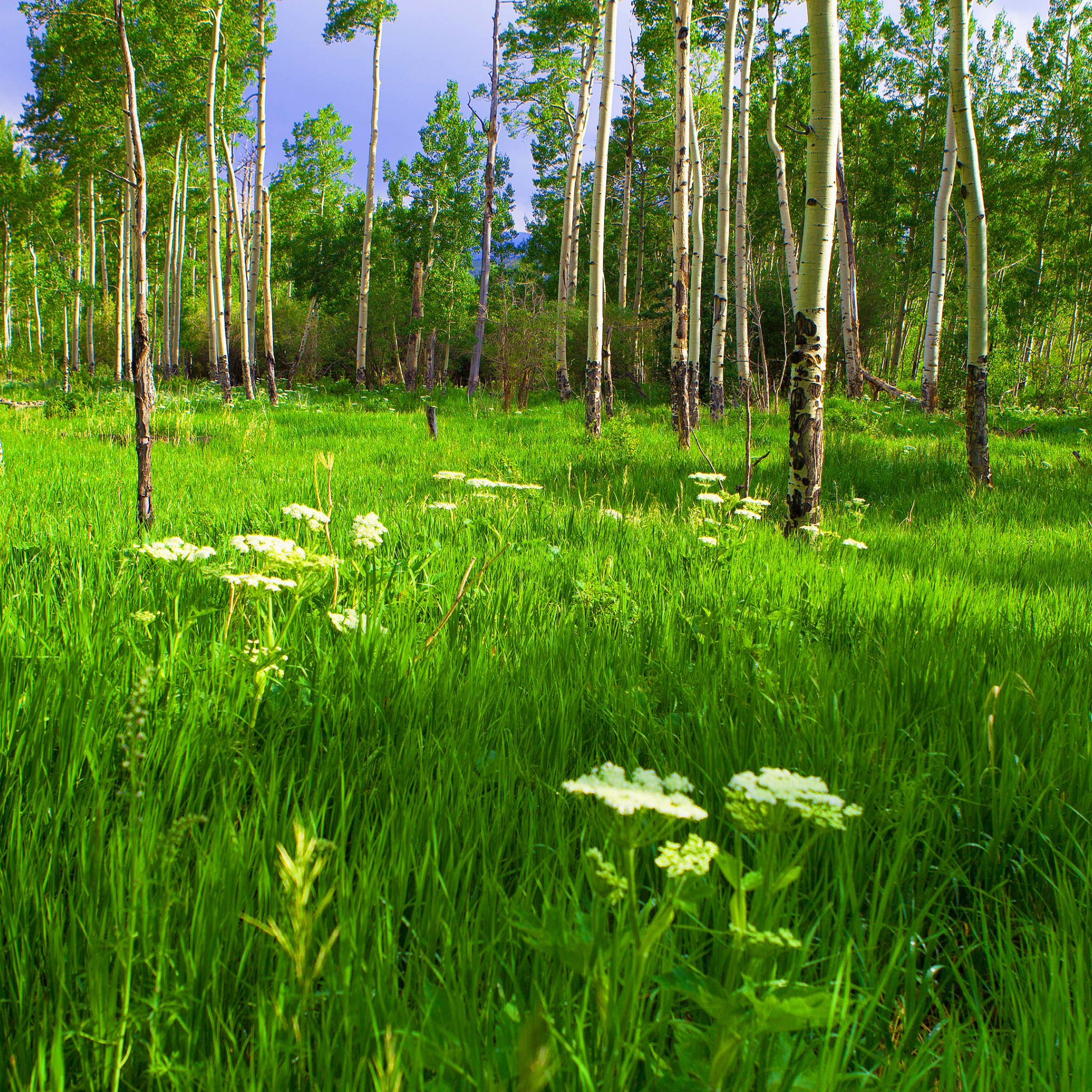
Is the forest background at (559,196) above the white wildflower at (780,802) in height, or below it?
above

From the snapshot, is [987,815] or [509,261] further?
[509,261]

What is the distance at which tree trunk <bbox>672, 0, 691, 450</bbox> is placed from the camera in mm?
9547

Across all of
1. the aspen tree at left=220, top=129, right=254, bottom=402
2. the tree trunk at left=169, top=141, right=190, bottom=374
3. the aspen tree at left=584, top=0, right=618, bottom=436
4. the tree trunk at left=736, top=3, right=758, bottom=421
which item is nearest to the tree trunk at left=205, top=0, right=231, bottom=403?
the aspen tree at left=220, top=129, right=254, bottom=402

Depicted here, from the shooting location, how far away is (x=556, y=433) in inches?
427

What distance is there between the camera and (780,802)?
0.77 m

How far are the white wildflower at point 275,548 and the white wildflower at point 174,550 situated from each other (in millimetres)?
313

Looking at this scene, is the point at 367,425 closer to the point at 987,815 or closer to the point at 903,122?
the point at 987,815

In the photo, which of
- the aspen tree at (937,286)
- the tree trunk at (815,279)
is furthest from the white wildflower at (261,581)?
the aspen tree at (937,286)

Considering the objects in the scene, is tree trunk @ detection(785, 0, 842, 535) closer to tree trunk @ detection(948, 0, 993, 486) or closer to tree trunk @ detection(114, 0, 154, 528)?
tree trunk @ detection(948, 0, 993, 486)

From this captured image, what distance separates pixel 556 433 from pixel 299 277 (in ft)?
116

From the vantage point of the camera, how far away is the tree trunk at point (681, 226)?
955cm

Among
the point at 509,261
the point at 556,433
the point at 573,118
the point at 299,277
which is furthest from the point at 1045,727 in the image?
the point at 509,261

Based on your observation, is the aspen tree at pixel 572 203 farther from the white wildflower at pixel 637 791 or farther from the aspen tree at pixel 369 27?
the white wildflower at pixel 637 791

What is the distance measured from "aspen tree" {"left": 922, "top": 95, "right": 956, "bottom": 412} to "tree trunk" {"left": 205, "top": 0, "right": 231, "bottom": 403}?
1610cm
